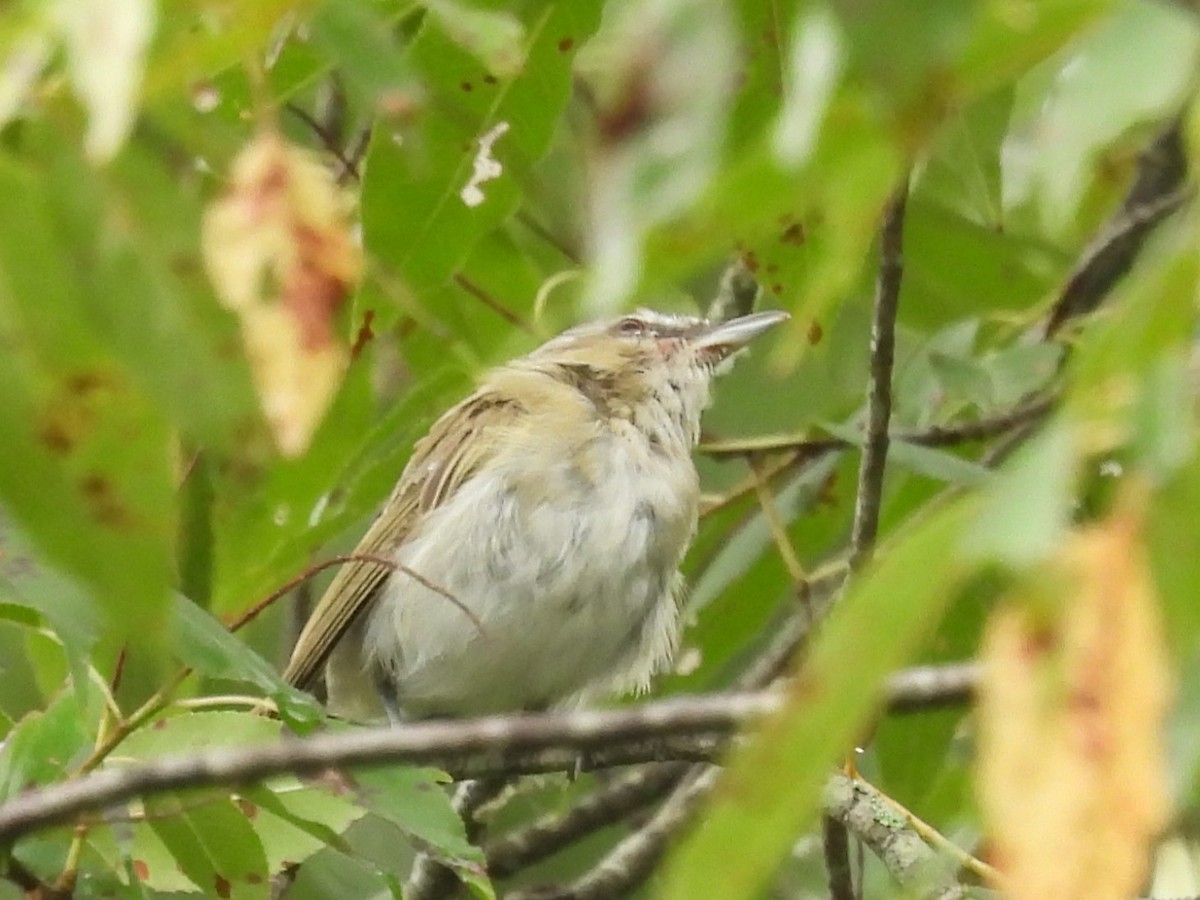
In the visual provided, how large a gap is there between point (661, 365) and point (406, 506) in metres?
0.71

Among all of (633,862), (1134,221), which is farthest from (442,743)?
(1134,221)

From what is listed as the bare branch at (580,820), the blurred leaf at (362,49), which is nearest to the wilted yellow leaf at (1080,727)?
the blurred leaf at (362,49)

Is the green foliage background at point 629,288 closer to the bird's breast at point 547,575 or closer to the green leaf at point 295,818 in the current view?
the green leaf at point 295,818

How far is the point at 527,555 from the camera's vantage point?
4023mm

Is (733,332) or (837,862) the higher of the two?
(733,332)

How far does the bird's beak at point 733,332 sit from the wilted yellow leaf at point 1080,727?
323 centimetres

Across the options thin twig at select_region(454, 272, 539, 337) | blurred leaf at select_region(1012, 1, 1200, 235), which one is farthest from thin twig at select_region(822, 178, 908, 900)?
blurred leaf at select_region(1012, 1, 1200, 235)

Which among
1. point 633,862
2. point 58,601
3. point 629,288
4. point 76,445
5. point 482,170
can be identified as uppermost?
point 629,288

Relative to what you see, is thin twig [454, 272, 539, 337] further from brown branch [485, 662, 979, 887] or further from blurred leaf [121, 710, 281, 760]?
blurred leaf [121, 710, 281, 760]

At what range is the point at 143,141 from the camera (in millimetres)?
1513

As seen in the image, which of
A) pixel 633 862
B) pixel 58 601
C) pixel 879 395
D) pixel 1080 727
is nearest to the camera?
pixel 1080 727

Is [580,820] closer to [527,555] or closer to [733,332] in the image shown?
[527,555]

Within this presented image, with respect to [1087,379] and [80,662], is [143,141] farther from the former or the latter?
[80,662]

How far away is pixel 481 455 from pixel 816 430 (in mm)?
778
